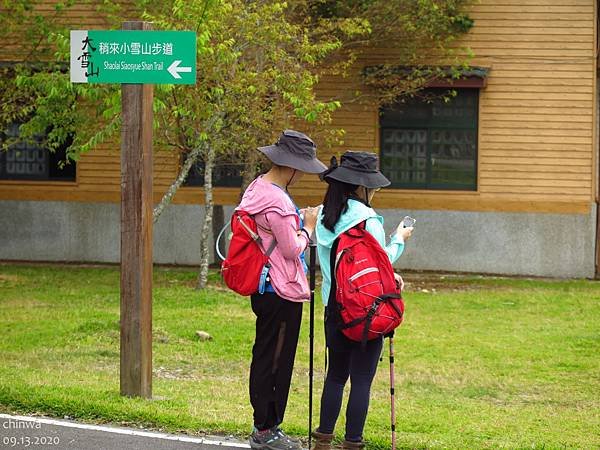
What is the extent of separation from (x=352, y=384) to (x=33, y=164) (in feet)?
53.8

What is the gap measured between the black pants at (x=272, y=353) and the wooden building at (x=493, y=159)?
1382cm

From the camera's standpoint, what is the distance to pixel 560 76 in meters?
21.1

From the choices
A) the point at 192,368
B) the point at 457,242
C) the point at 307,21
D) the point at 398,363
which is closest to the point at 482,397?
the point at 398,363

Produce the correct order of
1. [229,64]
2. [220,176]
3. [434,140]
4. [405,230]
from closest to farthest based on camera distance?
[405,230] < [229,64] < [434,140] < [220,176]

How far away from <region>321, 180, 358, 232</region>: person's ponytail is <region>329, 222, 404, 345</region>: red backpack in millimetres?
135

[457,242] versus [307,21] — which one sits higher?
[307,21]

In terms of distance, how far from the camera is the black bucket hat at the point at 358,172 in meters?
7.20

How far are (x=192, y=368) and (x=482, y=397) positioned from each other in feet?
9.64

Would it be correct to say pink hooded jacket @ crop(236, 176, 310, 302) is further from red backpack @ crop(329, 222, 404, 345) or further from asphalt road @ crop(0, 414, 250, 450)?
asphalt road @ crop(0, 414, 250, 450)

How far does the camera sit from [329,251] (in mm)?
7301

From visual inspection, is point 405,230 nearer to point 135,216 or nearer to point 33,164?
point 135,216

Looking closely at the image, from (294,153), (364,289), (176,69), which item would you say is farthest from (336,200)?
(176,69)

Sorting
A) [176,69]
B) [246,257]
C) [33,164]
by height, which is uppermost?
[176,69]

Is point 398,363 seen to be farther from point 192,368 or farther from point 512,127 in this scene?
point 512,127
